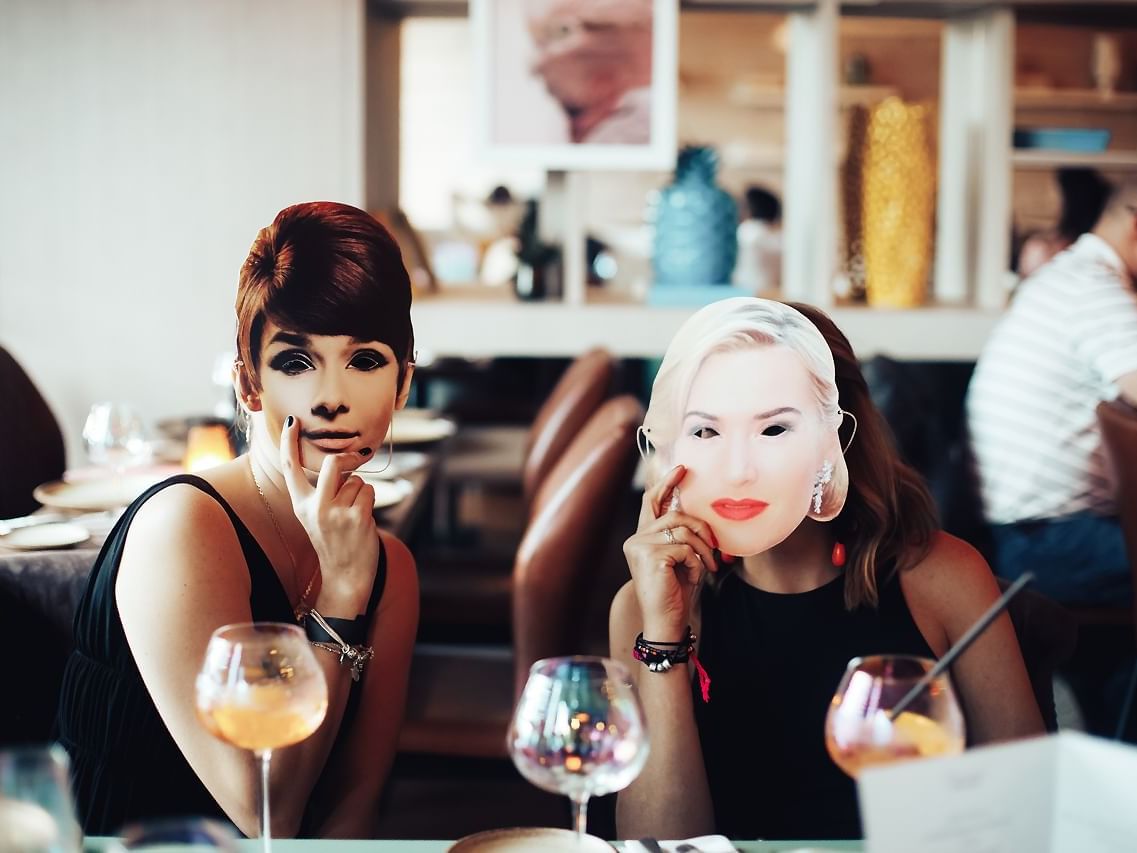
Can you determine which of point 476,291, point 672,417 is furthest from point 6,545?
point 476,291

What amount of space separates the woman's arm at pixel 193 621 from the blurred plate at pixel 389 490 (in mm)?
820

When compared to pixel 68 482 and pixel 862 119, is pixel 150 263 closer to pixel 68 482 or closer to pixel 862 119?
pixel 68 482

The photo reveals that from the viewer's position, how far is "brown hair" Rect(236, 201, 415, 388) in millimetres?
1096

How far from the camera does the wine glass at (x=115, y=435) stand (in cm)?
231

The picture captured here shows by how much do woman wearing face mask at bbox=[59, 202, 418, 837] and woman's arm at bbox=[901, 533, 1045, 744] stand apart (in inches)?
21.5

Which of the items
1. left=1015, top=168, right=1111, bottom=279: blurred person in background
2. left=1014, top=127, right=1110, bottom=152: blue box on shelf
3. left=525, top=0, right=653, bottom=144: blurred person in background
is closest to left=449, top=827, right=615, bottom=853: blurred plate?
left=525, top=0, right=653, bottom=144: blurred person in background

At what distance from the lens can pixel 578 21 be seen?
2953 millimetres

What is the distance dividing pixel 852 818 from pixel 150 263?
2.50 m

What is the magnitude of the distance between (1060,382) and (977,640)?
5.85 ft

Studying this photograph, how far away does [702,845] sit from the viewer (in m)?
1.03

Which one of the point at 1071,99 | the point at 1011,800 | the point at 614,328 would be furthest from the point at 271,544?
the point at 1071,99

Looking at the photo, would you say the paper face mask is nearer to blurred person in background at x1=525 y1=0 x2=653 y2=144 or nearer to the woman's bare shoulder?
the woman's bare shoulder

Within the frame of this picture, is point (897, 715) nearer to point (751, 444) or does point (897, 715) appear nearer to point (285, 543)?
point (751, 444)

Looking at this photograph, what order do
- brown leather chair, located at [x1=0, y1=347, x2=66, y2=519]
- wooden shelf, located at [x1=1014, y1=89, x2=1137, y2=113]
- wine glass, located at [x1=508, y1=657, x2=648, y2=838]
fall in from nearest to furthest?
wine glass, located at [x1=508, y1=657, x2=648, y2=838] < brown leather chair, located at [x1=0, y1=347, x2=66, y2=519] < wooden shelf, located at [x1=1014, y1=89, x2=1137, y2=113]
